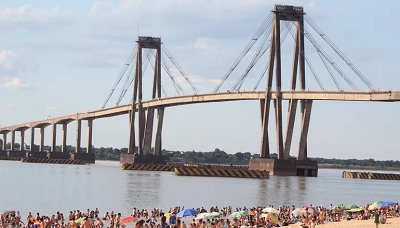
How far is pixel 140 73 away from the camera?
144500 millimetres

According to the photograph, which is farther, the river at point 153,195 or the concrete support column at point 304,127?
the concrete support column at point 304,127

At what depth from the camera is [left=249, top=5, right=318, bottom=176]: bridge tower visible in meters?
110

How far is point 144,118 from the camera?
5689 inches

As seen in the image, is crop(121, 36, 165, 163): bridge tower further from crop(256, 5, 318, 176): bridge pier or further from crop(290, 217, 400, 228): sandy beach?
crop(290, 217, 400, 228): sandy beach

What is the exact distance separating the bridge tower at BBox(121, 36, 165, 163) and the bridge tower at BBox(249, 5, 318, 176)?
28942mm

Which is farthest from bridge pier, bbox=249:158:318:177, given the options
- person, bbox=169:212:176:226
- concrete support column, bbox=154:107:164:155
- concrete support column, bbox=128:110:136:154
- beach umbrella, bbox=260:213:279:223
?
person, bbox=169:212:176:226

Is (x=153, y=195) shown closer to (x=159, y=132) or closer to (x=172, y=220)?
(x=172, y=220)

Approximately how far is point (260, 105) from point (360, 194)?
101 feet

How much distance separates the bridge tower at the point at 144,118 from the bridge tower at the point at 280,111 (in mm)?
28942

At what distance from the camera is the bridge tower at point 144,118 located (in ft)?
462

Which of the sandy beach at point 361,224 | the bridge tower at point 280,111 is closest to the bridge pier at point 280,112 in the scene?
the bridge tower at point 280,111

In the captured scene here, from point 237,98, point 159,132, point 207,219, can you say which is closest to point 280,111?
point 237,98

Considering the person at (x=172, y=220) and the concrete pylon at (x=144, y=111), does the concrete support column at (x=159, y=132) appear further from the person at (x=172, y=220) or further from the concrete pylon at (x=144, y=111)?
the person at (x=172, y=220)

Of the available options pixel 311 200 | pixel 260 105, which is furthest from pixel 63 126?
pixel 311 200
